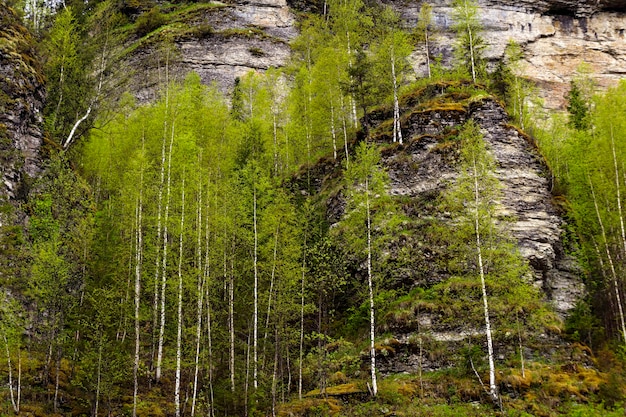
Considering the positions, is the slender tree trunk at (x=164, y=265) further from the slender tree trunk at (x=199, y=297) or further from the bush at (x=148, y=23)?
the bush at (x=148, y=23)

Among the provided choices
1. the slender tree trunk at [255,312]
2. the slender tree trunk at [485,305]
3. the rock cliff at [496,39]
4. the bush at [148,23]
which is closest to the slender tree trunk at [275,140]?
the slender tree trunk at [255,312]

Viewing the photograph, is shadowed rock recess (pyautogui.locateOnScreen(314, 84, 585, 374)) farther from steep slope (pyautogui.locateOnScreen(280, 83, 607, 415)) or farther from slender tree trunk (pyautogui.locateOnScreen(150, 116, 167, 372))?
slender tree trunk (pyautogui.locateOnScreen(150, 116, 167, 372))

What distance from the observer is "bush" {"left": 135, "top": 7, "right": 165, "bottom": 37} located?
59422mm

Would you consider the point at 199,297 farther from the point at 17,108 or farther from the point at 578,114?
the point at 578,114

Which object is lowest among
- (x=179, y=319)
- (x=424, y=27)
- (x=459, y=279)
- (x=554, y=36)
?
(x=179, y=319)

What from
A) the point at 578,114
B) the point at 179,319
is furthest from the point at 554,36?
the point at 179,319

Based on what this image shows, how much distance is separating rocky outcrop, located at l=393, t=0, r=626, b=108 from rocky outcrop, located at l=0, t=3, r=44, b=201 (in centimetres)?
4058

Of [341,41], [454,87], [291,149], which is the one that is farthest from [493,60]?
[291,149]

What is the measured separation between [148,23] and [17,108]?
40.5 m

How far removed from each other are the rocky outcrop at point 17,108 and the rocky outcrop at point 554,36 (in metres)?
40.6

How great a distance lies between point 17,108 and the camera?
23.5m

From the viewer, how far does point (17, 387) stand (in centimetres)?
1570

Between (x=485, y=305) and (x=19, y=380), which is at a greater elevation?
(x=485, y=305)

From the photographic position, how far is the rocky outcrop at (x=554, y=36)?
5694 centimetres
